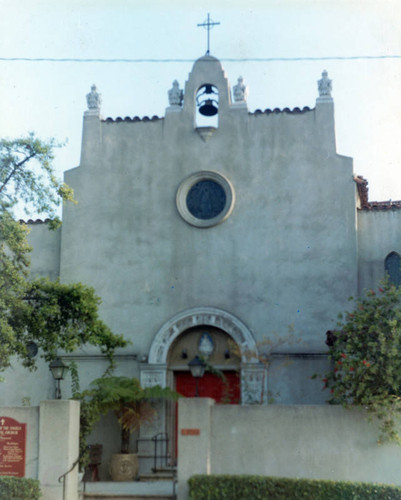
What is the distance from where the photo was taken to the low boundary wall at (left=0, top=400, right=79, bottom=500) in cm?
1526

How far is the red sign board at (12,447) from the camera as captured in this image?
607 inches

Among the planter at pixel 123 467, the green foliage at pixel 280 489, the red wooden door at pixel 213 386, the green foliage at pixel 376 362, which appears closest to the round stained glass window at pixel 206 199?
the red wooden door at pixel 213 386

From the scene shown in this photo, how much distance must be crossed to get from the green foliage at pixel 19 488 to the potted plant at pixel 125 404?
3638 millimetres

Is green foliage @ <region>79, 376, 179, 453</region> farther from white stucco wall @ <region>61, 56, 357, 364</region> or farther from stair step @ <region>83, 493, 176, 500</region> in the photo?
stair step @ <region>83, 493, 176, 500</region>

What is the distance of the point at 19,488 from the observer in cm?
1484

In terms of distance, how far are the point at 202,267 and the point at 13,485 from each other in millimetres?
8088

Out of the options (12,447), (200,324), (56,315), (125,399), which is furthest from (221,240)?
(12,447)

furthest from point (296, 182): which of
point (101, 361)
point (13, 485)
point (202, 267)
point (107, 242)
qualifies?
point (13, 485)

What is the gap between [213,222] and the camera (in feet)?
69.7

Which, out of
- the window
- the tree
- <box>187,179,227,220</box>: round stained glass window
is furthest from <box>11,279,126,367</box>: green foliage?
the window

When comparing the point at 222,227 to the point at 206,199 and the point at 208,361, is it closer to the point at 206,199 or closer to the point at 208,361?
the point at 206,199

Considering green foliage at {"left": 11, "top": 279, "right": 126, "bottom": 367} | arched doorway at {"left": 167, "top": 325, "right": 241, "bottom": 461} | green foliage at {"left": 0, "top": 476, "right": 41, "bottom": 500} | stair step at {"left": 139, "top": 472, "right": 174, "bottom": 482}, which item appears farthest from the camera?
arched doorway at {"left": 167, "top": 325, "right": 241, "bottom": 461}

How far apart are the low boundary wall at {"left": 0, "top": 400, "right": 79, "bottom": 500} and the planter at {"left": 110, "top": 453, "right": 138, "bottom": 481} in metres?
3.42

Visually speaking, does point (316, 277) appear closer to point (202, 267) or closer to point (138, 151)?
point (202, 267)
